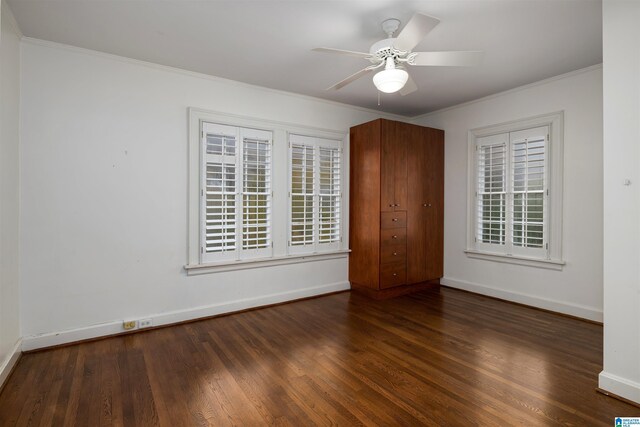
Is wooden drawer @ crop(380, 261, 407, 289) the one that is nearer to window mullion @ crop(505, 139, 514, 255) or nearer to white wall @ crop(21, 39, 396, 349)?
window mullion @ crop(505, 139, 514, 255)

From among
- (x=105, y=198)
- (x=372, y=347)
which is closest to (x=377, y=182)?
(x=372, y=347)

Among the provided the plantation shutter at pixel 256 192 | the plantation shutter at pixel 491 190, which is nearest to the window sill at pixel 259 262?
the plantation shutter at pixel 256 192

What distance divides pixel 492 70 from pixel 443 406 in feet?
11.0

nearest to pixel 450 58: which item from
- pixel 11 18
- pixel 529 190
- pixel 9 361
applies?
pixel 529 190

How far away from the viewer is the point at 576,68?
11.6ft

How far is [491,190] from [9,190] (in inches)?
204

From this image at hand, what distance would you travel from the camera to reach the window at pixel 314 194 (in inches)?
171

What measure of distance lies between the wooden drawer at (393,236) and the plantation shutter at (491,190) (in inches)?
42.4

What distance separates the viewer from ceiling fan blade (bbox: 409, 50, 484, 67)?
230 cm

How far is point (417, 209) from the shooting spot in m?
4.75

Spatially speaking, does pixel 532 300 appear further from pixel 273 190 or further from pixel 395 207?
pixel 273 190

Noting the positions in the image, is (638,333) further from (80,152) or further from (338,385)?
(80,152)

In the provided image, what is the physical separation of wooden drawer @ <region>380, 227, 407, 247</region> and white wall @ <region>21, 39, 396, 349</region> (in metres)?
1.90

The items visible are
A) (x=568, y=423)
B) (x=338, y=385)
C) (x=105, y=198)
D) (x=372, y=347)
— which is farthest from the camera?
(x=105, y=198)
